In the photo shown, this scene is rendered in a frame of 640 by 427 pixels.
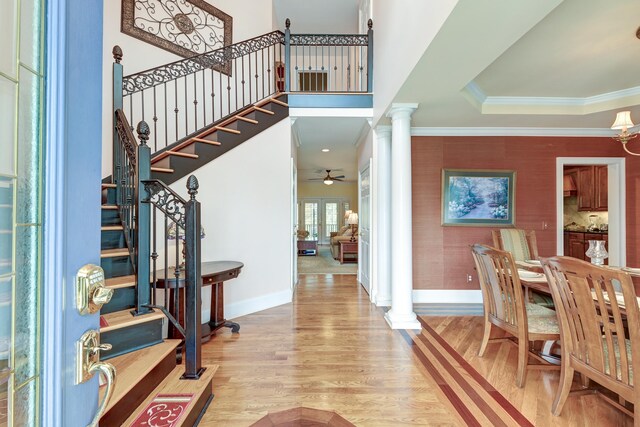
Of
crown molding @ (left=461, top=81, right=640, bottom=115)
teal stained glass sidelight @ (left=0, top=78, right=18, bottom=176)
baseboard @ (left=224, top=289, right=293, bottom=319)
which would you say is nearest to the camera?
teal stained glass sidelight @ (left=0, top=78, right=18, bottom=176)

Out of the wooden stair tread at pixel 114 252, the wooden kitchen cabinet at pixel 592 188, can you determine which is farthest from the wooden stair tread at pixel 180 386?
the wooden kitchen cabinet at pixel 592 188

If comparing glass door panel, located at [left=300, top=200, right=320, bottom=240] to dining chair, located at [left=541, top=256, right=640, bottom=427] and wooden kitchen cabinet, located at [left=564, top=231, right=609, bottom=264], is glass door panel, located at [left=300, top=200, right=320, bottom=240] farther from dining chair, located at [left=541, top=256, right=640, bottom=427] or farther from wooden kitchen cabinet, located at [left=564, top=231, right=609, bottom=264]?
dining chair, located at [left=541, top=256, right=640, bottom=427]

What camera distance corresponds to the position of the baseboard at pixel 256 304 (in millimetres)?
3807

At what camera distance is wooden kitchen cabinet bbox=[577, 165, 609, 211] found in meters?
5.94

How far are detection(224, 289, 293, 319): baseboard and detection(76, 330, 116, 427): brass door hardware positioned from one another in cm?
331

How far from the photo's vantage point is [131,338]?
2002mm

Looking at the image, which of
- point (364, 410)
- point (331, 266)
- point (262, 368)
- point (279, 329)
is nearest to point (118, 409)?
point (262, 368)

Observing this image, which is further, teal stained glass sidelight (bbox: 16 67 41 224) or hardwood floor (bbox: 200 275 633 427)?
hardwood floor (bbox: 200 275 633 427)

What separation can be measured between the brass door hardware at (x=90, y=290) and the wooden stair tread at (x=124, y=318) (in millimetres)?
1495

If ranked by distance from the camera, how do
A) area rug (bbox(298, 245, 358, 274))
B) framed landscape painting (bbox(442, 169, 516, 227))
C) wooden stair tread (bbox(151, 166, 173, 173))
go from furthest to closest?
area rug (bbox(298, 245, 358, 274)) → framed landscape painting (bbox(442, 169, 516, 227)) → wooden stair tread (bbox(151, 166, 173, 173))

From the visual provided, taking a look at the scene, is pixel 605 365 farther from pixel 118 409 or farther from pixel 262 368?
pixel 118 409

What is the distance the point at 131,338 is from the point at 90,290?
171 centimetres

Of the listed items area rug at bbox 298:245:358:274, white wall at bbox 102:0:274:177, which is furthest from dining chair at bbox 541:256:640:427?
area rug at bbox 298:245:358:274

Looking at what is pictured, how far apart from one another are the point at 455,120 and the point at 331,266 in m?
4.55
